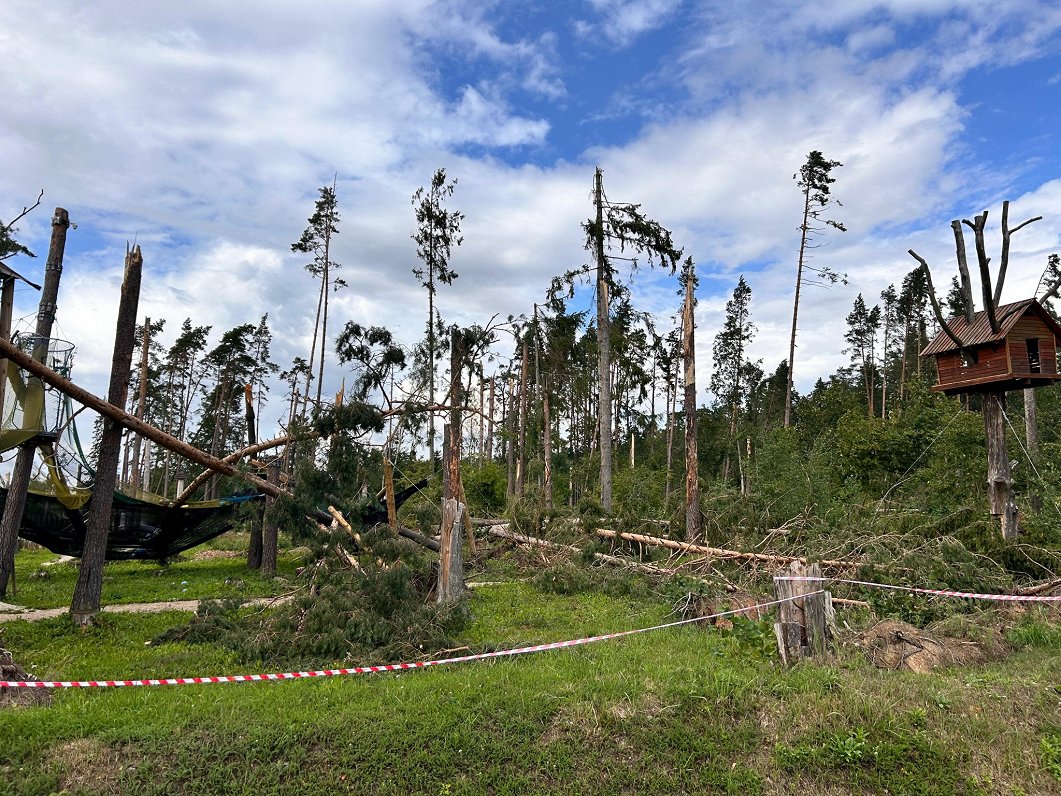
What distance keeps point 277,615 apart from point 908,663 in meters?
5.82

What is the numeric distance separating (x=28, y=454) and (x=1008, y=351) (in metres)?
13.1

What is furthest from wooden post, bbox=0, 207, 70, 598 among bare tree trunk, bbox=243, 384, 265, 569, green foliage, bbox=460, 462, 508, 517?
green foliage, bbox=460, 462, 508, 517

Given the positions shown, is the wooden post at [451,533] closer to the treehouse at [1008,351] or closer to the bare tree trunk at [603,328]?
the treehouse at [1008,351]

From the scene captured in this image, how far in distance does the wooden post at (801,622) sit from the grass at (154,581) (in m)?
6.52

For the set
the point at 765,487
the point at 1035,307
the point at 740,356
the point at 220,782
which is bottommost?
the point at 220,782

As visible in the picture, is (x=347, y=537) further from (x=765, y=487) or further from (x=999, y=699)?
(x=765, y=487)

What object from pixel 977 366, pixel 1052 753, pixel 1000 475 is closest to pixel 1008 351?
pixel 977 366

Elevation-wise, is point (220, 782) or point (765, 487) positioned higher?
point (765, 487)

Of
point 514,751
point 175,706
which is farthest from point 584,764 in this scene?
point 175,706

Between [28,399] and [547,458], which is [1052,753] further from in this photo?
[547,458]

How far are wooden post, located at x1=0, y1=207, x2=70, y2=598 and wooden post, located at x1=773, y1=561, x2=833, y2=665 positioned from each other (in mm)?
9190

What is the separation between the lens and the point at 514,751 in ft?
13.3

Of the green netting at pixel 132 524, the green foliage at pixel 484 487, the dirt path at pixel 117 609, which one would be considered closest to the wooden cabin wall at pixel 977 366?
the dirt path at pixel 117 609

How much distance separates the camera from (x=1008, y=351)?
8.70 meters
